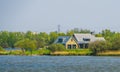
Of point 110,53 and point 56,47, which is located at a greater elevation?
point 56,47

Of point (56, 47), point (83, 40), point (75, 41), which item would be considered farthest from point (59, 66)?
point (83, 40)

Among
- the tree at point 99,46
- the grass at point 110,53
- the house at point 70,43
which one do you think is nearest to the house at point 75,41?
the house at point 70,43

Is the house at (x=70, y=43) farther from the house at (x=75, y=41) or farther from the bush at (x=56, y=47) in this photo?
the bush at (x=56, y=47)

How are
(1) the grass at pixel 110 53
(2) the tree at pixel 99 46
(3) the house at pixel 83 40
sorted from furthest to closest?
(3) the house at pixel 83 40 → (1) the grass at pixel 110 53 → (2) the tree at pixel 99 46

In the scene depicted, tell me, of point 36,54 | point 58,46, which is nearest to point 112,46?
point 58,46

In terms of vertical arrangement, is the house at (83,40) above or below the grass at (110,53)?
above

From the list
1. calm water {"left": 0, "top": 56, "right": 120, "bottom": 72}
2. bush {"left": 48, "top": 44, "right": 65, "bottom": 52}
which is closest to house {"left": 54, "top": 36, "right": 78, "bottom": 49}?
bush {"left": 48, "top": 44, "right": 65, "bottom": 52}

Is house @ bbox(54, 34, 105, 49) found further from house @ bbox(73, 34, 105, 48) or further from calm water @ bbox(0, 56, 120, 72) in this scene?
calm water @ bbox(0, 56, 120, 72)

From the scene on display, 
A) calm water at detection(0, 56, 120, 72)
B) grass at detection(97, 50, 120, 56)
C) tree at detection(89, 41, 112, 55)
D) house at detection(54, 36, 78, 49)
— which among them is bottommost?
calm water at detection(0, 56, 120, 72)

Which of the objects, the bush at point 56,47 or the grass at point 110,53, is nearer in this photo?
the grass at point 110,53

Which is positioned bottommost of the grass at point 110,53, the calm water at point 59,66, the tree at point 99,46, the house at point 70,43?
the calm water at point 59,66

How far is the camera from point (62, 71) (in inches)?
1870

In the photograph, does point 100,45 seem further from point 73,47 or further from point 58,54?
point 73,47

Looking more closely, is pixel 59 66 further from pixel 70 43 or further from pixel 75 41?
pixel 75 41
